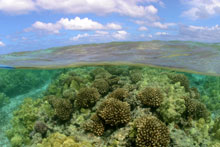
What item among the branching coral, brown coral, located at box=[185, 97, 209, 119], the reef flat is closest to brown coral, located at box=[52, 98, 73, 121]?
the branching coral

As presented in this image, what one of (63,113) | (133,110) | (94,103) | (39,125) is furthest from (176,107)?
(39,125)

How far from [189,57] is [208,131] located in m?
8.47

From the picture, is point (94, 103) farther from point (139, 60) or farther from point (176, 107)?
point (139, 60)

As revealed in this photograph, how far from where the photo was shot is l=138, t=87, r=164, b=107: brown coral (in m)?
6.14

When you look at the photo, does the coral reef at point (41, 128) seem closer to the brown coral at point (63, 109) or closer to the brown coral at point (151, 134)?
the brown coral at point (63, 109)

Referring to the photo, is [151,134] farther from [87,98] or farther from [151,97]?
[87,98]

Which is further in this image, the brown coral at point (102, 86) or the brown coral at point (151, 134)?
the brown coral at point (102, 86)

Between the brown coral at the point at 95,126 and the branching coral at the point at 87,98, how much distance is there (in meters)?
1.25

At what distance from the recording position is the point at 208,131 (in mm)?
6297

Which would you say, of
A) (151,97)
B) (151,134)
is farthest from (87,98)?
(151,134)

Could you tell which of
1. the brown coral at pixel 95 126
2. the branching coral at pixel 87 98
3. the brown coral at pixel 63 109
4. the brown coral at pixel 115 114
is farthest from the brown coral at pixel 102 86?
the brown coral at pixel 115 114

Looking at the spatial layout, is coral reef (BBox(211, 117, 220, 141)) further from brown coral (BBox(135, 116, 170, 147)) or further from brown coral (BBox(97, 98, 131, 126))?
brown coral (BBox(97, 98, 131, 126))

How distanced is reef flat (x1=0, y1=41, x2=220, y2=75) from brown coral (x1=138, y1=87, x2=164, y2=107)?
25.9 ft

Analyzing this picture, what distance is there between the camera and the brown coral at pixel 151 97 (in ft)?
20.1
